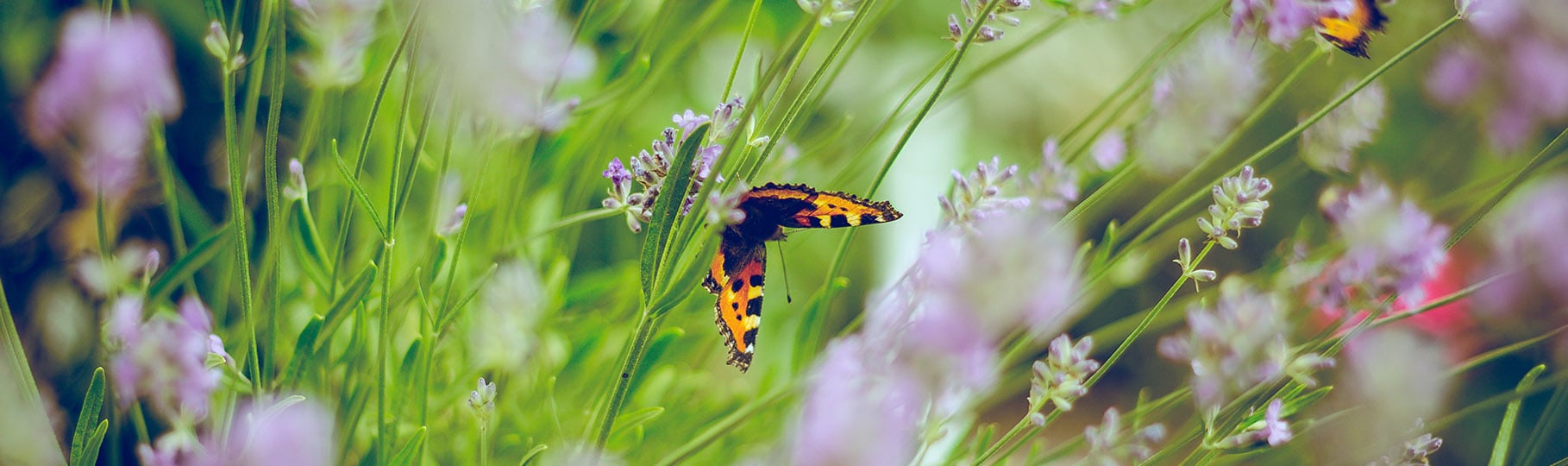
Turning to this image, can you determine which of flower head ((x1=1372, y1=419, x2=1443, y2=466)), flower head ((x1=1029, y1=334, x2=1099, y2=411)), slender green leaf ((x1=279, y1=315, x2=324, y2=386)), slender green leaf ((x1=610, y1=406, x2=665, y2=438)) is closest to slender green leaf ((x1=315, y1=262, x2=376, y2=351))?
slender green leaf ((x1=279, y1=315, x2=324, y2=386))

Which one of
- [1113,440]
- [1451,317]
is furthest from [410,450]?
[1451,317]

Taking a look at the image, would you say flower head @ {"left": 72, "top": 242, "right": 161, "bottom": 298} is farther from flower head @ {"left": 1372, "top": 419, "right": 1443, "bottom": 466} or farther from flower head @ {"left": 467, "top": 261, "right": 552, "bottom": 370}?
flower head @ {"left": 1372, "top": 419, "right": 1443, "bottom": 466}

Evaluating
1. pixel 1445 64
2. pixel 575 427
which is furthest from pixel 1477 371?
pixel 575 427

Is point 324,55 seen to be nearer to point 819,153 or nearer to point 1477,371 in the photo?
point 819,153

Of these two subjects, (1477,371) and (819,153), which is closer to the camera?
(819,153)

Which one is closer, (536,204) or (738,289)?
(738,289)

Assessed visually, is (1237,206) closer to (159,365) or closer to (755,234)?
(755,234)

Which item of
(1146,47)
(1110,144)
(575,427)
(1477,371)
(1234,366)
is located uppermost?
(1146,47)
